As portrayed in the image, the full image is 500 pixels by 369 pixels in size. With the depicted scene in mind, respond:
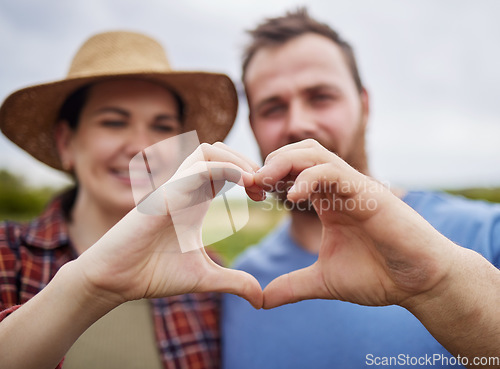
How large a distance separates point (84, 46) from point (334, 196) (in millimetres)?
2202

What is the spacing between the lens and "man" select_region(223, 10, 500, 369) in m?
1.18

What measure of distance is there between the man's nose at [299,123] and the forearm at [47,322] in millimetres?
1448

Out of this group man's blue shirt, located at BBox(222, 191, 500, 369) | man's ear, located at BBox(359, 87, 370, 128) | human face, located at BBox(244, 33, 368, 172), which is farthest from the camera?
man's ear, located at BBox(359, 87, 370, 128)

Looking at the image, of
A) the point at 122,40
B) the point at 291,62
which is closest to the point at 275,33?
the point at 291,62

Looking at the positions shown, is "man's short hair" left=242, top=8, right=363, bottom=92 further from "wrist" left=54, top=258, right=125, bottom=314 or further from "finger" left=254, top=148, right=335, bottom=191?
"wrist" left=54, top=258, right=125, bottom=314

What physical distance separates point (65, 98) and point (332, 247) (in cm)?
206

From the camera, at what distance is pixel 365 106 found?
2766 millimetres

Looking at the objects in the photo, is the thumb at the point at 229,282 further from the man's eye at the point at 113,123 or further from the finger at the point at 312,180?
the man's eye at the point at 113,123

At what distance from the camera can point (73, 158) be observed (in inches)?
96.9

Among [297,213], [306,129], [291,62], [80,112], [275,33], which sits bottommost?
[297,213]

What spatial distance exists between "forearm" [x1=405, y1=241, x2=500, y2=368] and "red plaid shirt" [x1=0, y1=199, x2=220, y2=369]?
4.16ft

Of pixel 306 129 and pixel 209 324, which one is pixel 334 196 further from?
pixel 209 324

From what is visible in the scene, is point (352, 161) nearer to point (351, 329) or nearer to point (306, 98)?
point (306, 98)

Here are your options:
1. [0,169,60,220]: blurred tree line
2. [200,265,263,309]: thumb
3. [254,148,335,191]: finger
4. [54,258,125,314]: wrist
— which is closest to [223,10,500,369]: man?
[254,148,335,191]: finger
